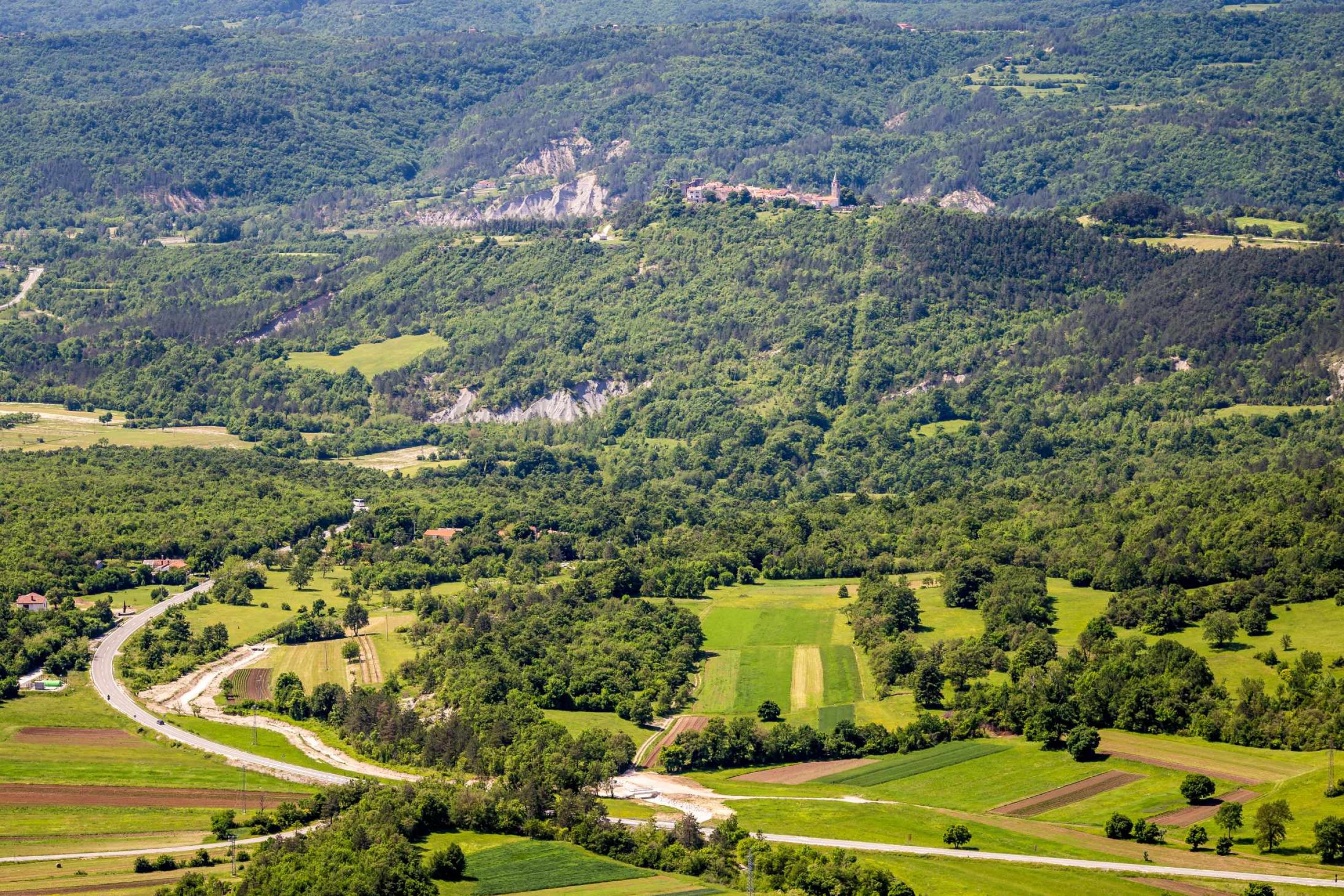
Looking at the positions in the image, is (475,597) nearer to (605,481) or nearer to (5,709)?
(5,709)

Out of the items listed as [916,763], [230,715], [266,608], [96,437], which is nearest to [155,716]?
[230,715]

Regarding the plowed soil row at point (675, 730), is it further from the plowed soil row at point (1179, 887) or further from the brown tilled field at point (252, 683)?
the plowed soil row at point (1179, 887)

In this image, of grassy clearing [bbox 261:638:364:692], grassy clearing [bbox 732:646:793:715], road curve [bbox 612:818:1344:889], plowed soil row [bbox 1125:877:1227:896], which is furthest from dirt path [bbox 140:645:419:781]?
plowed soil row [bbox 1125:877:1227:896]

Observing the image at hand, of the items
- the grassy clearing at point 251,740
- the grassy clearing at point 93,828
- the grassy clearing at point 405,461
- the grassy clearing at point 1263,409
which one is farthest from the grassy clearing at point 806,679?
the grassy clearing at point 405,461

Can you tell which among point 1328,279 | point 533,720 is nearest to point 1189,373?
point 1328,279

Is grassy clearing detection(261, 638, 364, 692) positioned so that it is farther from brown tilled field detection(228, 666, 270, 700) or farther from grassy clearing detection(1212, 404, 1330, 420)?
grassy clearing detection(1212, 404, 1330, 420)

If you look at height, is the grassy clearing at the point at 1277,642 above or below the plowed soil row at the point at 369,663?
above

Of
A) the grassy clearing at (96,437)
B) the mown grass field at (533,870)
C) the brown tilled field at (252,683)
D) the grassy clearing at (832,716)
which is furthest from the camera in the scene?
the grassy clearing at (96,437)
